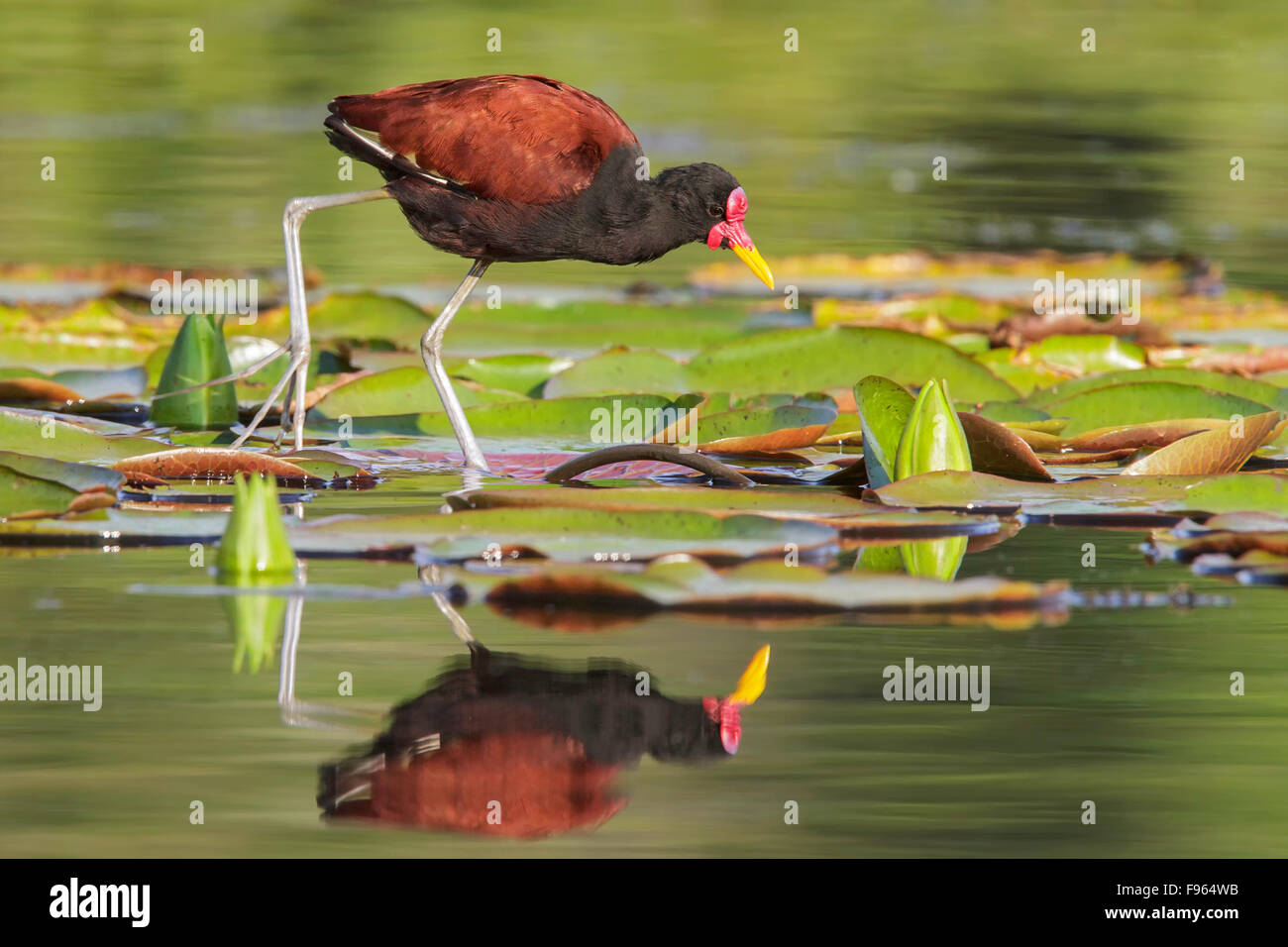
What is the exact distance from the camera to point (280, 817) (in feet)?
9.28

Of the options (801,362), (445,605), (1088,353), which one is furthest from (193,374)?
(1088,353)

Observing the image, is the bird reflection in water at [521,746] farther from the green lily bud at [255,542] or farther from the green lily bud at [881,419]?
the green lily bud at [881,419]

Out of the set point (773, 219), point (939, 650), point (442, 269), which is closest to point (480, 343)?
point (442, 269)

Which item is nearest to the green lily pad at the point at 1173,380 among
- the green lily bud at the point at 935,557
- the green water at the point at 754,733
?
the green lily bud at the point at 935,557

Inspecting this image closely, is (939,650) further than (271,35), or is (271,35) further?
(271,35)

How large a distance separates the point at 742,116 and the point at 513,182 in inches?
347

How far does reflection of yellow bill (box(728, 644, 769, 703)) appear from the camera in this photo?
344 cm

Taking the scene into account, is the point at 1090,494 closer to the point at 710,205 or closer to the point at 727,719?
the point at 710,205

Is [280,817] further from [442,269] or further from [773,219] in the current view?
[773,219]

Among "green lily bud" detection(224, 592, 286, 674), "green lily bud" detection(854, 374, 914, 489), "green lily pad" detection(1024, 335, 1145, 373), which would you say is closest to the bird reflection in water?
"green lily bud" detection(224, 592, 286, 674)

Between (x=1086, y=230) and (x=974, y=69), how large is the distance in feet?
22.5

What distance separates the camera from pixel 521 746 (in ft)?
10.1

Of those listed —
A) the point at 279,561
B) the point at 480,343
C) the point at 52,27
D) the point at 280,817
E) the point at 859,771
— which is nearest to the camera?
the point at 280,817

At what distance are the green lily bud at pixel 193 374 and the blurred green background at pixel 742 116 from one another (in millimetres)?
2694
